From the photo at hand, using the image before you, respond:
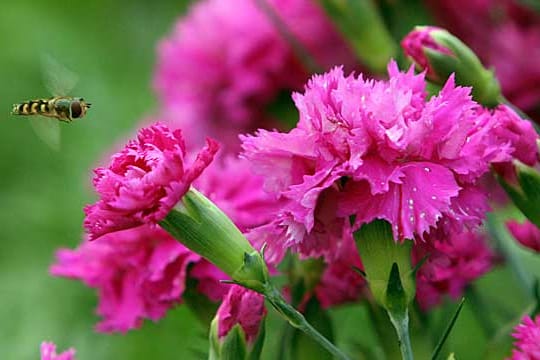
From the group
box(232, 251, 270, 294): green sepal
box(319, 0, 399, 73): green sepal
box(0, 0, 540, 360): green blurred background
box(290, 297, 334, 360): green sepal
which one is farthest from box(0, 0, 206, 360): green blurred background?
box(232, 251, 270, 294): green sepal

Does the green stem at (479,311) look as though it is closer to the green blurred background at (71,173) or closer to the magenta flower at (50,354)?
the green blurred background at (71,173)

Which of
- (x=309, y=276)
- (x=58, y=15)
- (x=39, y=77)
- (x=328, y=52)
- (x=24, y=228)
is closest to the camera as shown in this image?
(x=309, y=276)

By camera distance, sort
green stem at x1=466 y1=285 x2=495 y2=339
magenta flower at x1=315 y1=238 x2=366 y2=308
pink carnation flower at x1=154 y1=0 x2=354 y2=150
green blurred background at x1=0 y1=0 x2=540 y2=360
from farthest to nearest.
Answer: green blurred background at x1=0 y1=0 x2=540 y2=360 < pink carnation flower at x1=154 y1=0 x2=354 y2=150 < green stem at x1=466 y1=285 x2=495 y2=339 < magenta flower at x1=315 y1=238 x2=366 y2=308

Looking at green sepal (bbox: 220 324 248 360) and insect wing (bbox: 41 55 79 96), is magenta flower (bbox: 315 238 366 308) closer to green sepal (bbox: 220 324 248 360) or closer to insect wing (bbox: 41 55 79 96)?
green sepal (bbox: 220 324 248 360)

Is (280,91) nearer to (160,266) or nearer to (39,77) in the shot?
(160,266)

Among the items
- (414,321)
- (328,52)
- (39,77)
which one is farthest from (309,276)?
(39,77)

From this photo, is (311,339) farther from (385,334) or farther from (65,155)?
(65,155)
